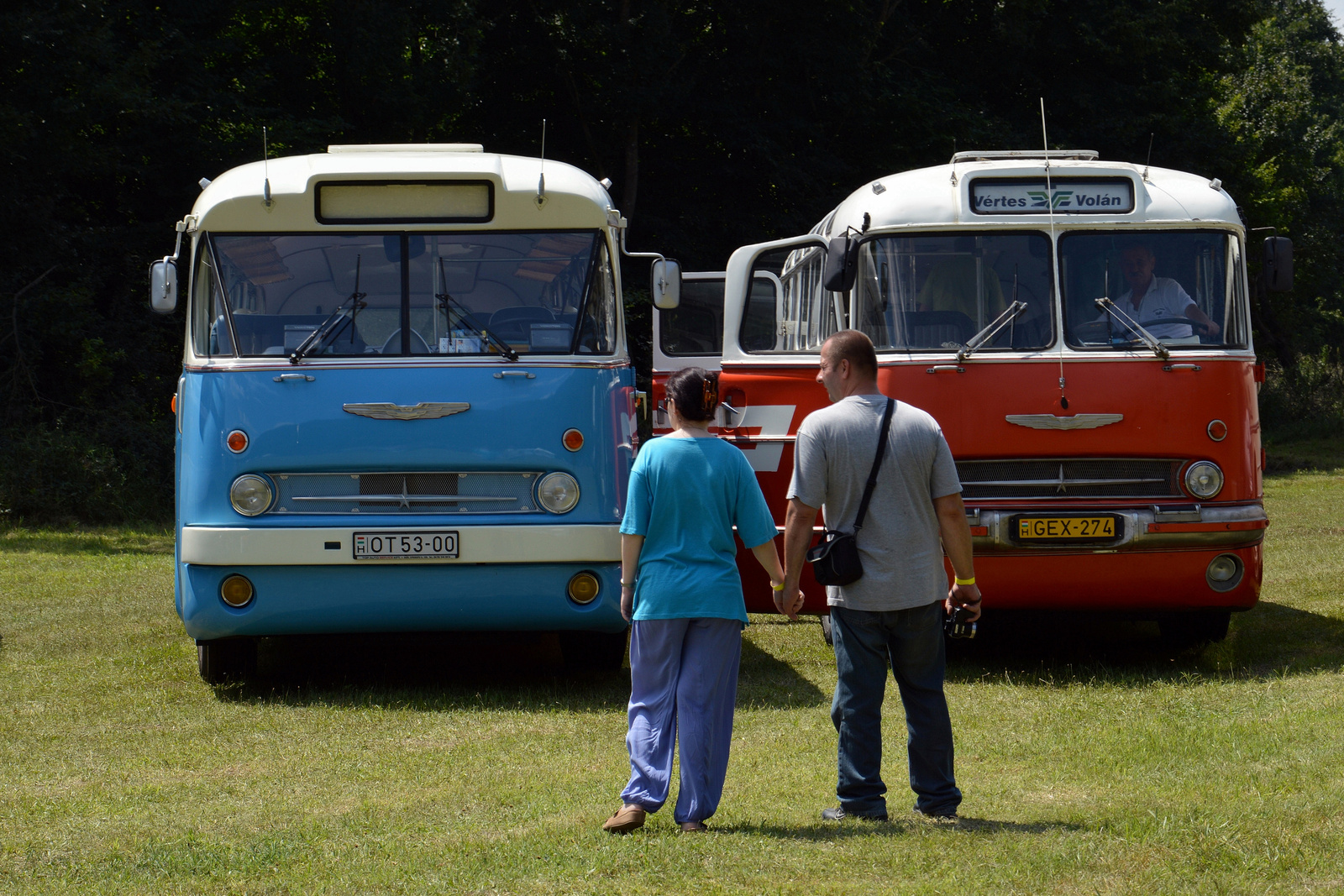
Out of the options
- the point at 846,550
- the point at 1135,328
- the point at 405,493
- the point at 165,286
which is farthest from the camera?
the point at 1135,328

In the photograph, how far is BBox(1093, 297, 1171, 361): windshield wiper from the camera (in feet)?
29.8

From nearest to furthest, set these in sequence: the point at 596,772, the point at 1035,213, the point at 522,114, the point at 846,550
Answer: the point at 846,550 < the point at 596,772 < the point at 1035,213 < the point at 522,114

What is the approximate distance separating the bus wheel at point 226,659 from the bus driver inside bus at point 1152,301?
215 inches

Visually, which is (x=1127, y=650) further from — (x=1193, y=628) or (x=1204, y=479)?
(x=1204, y=479)

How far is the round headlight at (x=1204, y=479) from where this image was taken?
29.6 ft

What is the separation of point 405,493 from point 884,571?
353 cm

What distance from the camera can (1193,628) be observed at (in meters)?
10.3

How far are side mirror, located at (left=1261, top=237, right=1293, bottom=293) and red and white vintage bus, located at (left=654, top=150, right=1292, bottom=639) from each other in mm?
21

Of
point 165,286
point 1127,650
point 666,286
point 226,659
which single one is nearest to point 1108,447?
point 1127,650

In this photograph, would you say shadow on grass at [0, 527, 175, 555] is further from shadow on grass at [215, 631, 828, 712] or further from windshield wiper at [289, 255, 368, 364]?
windshield wiper at [289, 255, 368, 364]

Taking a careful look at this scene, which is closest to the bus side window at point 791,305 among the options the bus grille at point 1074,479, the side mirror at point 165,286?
the bus grille at point 1074,479

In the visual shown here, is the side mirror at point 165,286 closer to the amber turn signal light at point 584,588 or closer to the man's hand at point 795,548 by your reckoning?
the amber turn signal light at point 584,588

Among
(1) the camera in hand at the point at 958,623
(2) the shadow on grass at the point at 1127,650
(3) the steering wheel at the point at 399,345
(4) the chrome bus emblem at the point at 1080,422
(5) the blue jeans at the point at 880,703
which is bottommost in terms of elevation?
(2) the shadow on grass at the point at 1127,650

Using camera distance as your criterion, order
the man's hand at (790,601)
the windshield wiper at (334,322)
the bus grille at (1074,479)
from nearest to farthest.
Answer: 1. the man's hand at (790,601)
2. the windshield wiper at (334,322)
3. the bus grille at (1074,479)
